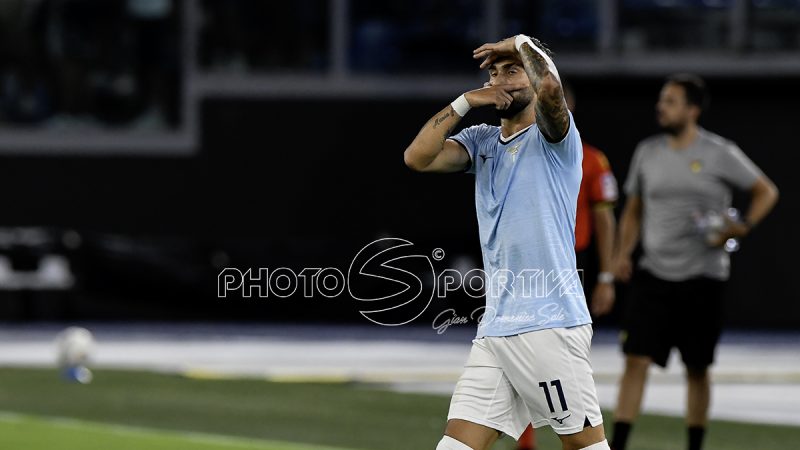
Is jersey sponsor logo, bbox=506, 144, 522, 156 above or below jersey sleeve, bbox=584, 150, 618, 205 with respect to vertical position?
above

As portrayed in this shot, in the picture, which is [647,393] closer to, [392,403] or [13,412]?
[392,403]

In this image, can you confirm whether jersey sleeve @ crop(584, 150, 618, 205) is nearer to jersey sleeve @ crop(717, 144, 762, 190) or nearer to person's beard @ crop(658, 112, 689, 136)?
person's beard @ crop(658, 112, 689, 136)

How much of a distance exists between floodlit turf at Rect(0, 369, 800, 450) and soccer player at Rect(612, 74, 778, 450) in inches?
47.3

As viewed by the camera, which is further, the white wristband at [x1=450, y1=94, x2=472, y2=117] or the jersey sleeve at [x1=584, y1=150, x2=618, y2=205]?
the jersey sleeve at [x1=584, y1=150, x2=618, y2=205]

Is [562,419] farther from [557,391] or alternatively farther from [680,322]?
[680,322]

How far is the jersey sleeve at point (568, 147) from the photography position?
727cm

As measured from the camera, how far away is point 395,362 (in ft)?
61.8

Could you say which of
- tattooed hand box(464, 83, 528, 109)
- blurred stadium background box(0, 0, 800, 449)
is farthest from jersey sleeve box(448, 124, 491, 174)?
blurred stadium background box(0, 0, 800, 449)

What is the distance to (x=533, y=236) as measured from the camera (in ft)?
23.9

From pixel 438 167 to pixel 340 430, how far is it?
19.7 feet

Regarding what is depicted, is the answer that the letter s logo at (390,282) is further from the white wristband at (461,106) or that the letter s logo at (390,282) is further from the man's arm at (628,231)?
the white wristband at (461,106)

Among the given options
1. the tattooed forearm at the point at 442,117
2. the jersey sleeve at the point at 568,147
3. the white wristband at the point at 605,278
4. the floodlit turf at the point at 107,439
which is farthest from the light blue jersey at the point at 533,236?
the floodlit turf at the point at 107,439

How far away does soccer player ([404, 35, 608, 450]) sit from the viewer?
7.27 meters

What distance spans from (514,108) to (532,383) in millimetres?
1109
